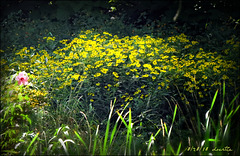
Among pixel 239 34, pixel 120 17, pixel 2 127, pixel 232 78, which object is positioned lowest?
pixel 2 127

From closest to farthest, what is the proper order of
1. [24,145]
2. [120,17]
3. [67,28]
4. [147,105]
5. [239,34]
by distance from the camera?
[24,145] < [147,105] < [239,34] < [67,28] < [120,17]

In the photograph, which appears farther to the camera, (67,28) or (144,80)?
(67,28)

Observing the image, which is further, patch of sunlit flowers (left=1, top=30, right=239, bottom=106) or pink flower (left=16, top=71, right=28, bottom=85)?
patch of sunlit flowers (left=1, top=30, right=239, bottom=106)

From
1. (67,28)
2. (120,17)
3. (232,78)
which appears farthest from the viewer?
(120,17)

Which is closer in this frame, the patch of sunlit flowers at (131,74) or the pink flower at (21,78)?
the pink flower at (21,78)

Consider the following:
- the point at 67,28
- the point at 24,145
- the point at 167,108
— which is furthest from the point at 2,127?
the point at 67,28

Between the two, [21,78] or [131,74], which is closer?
[21,78]

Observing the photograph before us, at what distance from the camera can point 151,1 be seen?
11.4ft

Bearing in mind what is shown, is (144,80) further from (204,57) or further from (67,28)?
(67,28)

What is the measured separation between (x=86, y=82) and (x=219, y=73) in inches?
67.6

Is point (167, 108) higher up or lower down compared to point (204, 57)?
lower down

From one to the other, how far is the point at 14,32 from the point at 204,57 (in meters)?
5.16

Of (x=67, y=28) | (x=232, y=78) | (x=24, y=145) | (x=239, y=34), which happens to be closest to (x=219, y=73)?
→ (x=232, y=78)

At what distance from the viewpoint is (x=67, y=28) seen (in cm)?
707
